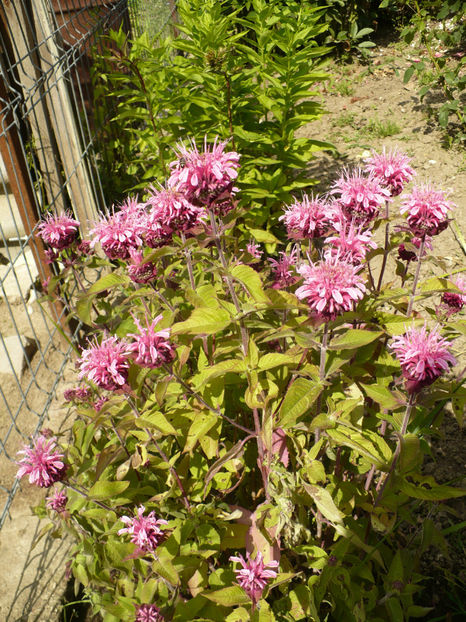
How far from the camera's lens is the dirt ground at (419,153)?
80.7 inches

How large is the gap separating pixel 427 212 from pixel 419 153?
340cm

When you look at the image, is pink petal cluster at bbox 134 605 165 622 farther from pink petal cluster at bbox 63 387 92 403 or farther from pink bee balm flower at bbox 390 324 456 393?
pink bee balm flower at bbox 390 324 456 393

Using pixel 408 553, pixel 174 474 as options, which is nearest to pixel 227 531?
pixel 174 474

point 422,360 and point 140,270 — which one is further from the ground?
point 140,270

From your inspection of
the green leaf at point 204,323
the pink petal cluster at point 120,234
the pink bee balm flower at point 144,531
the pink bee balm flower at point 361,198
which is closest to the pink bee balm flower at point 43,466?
the pink bee balm flower at point 144,531

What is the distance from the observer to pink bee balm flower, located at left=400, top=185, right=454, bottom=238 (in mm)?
1618

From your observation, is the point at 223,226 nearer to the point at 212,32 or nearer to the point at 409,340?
the point at 409,340

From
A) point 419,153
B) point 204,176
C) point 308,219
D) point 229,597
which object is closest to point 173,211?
point 204,176

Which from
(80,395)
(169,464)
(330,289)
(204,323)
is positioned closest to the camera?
(330,289)

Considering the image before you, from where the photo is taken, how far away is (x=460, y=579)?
6.47ft

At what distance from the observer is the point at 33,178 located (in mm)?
3338

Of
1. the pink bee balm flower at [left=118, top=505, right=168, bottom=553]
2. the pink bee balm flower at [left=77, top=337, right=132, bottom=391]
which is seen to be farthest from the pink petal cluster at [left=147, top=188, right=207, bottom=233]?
the pink bee balm flower at [left=118, top=505, right=168, bottom=553]

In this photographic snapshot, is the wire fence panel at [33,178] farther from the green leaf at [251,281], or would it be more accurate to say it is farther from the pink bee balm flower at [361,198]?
the pink bee balm flower at [361,198]

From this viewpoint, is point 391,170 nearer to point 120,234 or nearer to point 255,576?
point 120,234
